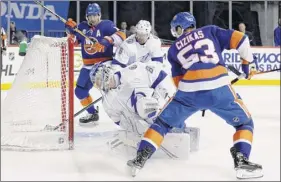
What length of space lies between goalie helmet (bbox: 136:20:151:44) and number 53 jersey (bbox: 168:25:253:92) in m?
0.96

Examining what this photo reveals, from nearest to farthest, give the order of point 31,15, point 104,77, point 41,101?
1. point 104,77
2. point 41,101
3. point 31,15

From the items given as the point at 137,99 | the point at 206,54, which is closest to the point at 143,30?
the point at 137,99

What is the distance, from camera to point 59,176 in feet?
8.54

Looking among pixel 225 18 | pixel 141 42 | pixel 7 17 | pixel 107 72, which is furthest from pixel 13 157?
pixel 225 18

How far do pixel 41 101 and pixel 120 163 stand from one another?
2.78ft

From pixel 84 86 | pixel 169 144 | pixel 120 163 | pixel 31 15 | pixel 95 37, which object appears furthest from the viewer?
pixel 31 15

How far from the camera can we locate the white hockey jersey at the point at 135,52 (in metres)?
3.76

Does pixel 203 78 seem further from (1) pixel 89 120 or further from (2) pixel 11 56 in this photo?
(2) pixel 11 56

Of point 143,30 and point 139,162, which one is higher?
point 143,30

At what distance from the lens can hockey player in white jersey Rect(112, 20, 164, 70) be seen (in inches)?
144

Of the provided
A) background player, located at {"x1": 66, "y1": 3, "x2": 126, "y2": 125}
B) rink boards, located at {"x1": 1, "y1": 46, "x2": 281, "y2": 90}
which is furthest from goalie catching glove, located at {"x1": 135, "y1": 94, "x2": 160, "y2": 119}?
rink boards, located at {"x1": 1, "y1": 46, "x2": 281, "y2": 90}

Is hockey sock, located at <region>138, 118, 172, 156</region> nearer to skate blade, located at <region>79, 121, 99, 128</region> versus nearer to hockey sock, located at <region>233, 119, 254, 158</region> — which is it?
hockey sock, located at <region>233, 119, 254, 158</region>

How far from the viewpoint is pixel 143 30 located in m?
3.63

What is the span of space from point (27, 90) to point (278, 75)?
4.91 metres
